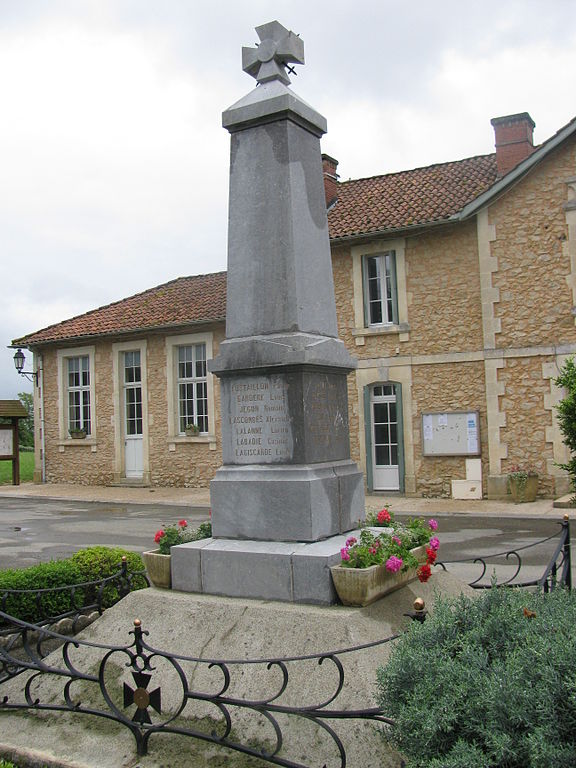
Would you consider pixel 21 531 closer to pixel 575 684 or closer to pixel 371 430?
pixel 371 430

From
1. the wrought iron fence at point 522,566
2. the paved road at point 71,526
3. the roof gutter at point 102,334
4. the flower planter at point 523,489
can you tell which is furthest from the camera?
the roof gutter at point 102,334

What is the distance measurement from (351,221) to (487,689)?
610 inches

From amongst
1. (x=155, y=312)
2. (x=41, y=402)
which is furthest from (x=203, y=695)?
(x=41, y=402)

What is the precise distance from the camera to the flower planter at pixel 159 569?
542cm

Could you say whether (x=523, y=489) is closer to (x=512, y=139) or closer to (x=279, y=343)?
(x=512, y=139)

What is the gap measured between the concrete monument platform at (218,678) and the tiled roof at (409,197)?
12.4 m

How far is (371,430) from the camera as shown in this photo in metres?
17.2

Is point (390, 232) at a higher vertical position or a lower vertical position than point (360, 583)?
higher

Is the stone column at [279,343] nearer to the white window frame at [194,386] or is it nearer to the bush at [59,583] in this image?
the bush at [59,583]

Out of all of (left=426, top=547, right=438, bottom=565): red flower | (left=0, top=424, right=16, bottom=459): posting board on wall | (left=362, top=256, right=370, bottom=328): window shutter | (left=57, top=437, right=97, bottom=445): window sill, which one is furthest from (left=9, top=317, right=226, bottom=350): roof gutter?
(left=426, top=547, right=438, bottom=565): red flower

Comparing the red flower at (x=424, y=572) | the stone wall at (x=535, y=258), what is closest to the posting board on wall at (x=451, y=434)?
the stone wall at (x=535, y=258)

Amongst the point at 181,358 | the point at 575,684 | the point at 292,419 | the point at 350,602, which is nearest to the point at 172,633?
the point at 350,602

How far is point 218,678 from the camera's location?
4.33m

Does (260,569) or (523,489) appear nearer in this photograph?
(260,569)
